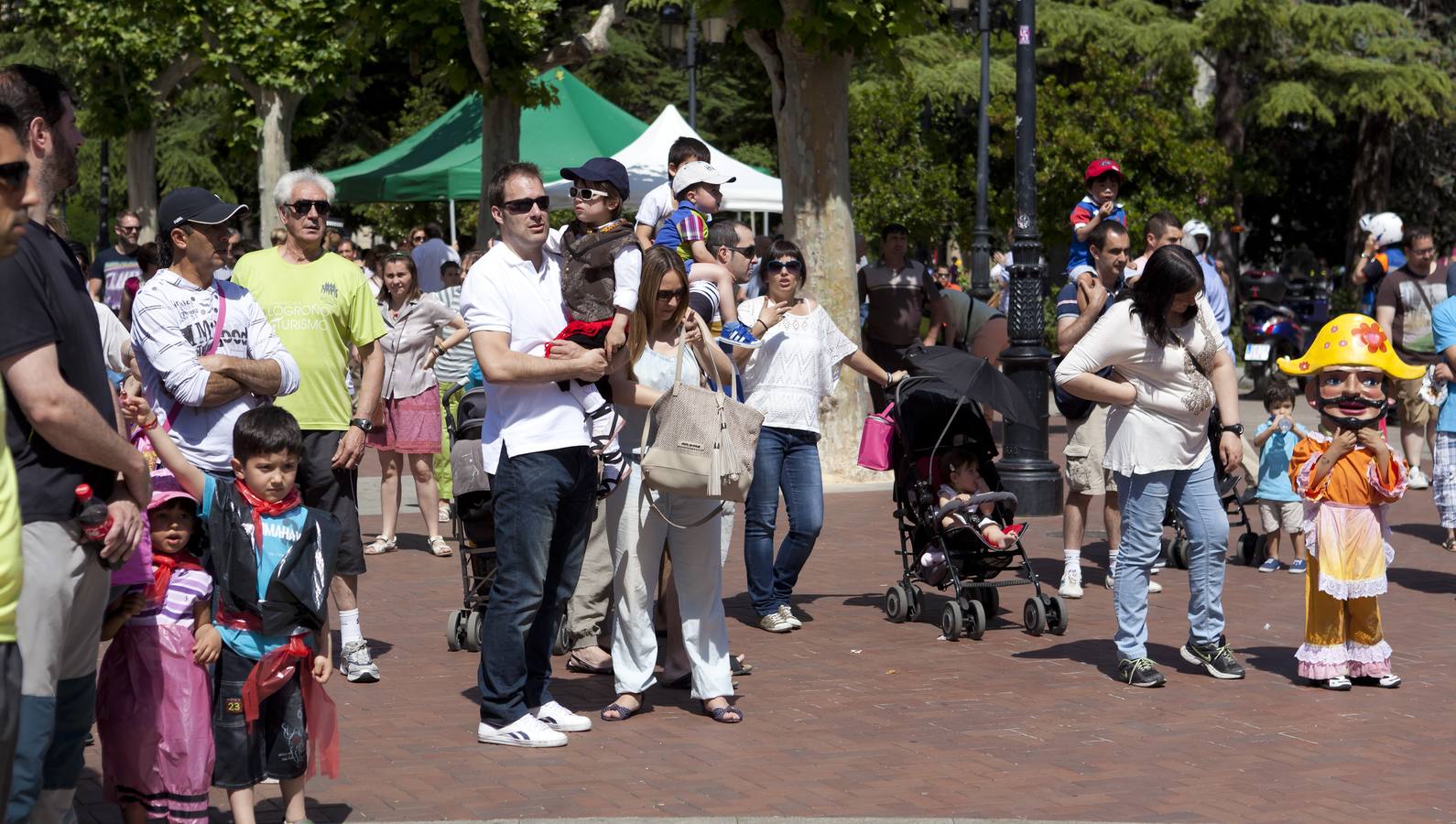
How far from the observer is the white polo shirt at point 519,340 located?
6.29 metres

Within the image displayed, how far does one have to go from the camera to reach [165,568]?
5.16 meters

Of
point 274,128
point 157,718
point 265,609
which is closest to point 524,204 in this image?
point 265,609

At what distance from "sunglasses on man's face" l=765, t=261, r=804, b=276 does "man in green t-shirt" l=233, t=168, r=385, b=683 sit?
2.09m

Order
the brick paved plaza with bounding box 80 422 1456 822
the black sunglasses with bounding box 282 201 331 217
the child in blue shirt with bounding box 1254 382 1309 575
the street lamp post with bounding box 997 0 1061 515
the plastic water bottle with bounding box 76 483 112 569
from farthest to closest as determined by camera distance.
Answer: the street lamp post with bounding box 997 0 1061 515, the child in blue shirt with bounding box 1254 382 1309 575, the black sunglasses with bounding box 282 201 331 217, the brick paved plaza with bounding box 80 422 1456 822, the plastic water bottle with bounding box 76 483 112 569

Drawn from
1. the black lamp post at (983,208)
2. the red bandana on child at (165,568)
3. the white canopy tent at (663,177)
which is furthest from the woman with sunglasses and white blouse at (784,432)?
the black lamp post at (983,208)

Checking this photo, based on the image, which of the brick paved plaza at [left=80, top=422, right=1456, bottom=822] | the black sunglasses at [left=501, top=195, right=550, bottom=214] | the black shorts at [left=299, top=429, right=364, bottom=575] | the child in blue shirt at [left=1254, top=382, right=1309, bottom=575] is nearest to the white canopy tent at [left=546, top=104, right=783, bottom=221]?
the child in blue shirt at [left=1254, top=382, right=1309, bottom=575]

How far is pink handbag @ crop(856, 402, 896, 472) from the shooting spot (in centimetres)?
895

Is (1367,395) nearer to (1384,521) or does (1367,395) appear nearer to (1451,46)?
(1384,521)

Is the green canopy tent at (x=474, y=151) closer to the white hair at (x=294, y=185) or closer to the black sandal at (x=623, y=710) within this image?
the white hair at (x=294, y=185)

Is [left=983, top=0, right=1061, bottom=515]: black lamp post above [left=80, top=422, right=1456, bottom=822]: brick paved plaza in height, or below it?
above

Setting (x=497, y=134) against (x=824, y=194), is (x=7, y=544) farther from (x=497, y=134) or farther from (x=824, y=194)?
(x=497, y=134)

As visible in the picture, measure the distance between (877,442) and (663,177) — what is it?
530 inches

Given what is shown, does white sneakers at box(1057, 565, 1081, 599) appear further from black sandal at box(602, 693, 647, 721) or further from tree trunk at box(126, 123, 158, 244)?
tree trunk at box(126, 123, 158, 244)

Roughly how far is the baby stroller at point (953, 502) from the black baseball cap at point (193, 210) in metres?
3.85
